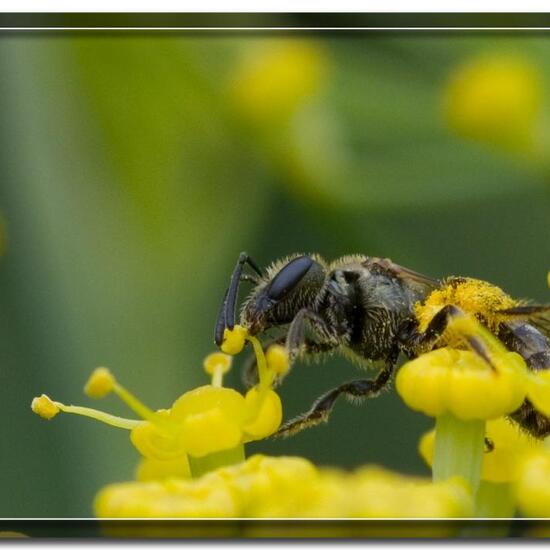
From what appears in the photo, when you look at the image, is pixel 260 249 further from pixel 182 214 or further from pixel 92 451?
pixel 92 451

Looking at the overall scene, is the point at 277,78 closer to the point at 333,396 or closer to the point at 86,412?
the point at 333,396

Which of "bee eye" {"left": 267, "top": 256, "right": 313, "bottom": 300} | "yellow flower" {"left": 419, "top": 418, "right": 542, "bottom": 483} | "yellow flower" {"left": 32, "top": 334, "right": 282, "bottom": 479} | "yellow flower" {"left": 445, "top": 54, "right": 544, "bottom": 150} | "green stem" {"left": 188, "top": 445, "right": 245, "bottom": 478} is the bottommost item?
"yellow flower" {"left": 419, "top": 418, "right": 542, "bottom": 483}

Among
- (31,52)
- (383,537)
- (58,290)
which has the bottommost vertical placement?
(383,537)

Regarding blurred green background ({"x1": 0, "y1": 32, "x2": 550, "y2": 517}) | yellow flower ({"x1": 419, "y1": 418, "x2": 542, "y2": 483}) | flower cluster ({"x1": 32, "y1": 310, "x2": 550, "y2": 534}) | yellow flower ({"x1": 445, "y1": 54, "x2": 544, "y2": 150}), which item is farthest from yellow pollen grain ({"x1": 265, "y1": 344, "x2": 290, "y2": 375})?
yellow flower ({"x1": 445, "y1": 54, "x2": 544, "y2": 150})

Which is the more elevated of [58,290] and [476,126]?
[476,126]

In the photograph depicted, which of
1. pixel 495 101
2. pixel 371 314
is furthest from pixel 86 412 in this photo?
pixel 495 101

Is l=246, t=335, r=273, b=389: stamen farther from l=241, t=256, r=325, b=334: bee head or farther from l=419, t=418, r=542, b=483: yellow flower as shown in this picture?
l=419, t=418, r=542, b=483: yellow flower

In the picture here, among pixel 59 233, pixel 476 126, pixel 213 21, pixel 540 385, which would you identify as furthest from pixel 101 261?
pixel 540 385

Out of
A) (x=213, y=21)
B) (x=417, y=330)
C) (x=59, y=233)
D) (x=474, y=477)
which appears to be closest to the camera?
(x=474, y=477)
